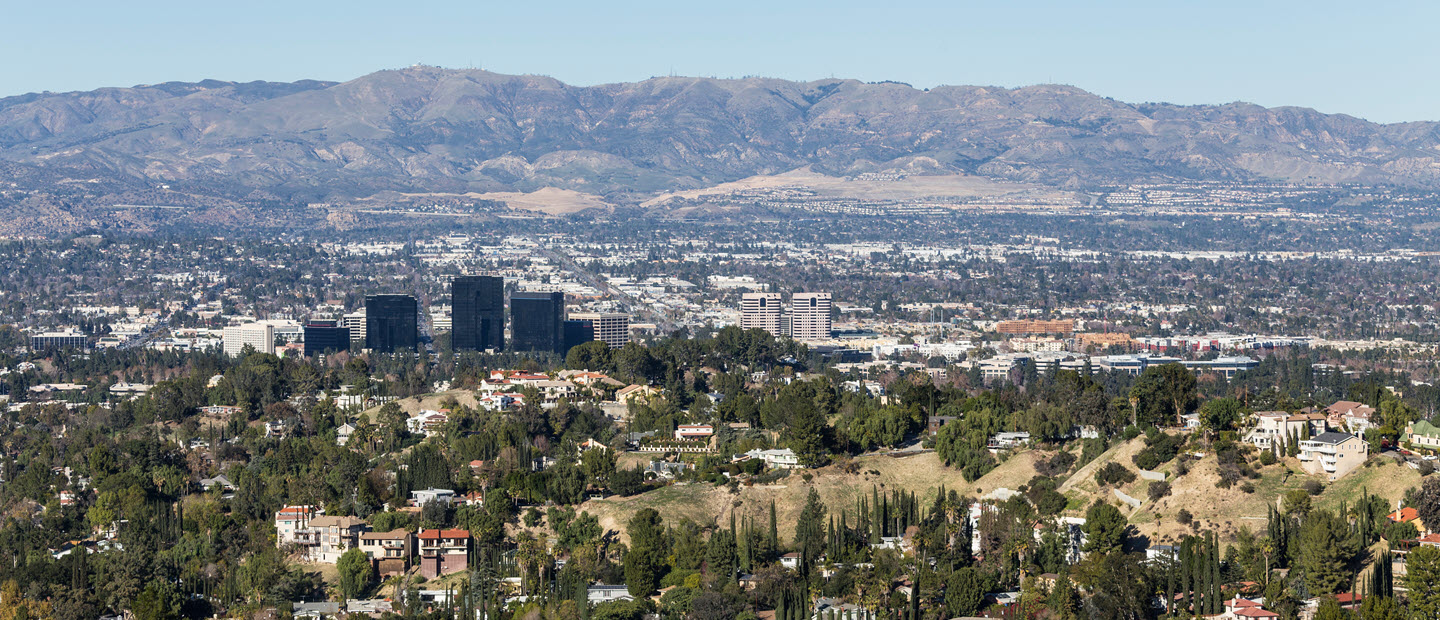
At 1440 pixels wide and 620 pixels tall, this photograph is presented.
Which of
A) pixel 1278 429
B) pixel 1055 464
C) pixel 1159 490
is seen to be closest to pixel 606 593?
pixel 1159 490

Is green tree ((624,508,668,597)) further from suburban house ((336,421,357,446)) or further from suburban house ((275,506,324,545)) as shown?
suburban house ((336,421,357,446))

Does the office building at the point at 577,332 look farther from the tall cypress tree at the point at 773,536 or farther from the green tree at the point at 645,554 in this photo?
the green tree at the point at 645,554

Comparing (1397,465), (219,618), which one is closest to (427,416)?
(219,618)

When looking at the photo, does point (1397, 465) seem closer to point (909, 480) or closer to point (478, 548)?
point (909, 480)

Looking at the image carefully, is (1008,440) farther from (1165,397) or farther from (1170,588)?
(1170,588)

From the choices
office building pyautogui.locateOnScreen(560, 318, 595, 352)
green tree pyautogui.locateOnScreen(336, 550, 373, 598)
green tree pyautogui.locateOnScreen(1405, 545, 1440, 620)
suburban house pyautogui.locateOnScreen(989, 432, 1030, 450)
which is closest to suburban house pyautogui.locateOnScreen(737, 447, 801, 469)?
suburban house pyautogui.locateOnScreen(989, 432, 1030, 450)

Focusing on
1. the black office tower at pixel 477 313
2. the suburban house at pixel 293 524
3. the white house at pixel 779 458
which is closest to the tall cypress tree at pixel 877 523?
the white house at pixel 779 458
